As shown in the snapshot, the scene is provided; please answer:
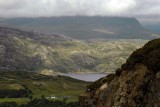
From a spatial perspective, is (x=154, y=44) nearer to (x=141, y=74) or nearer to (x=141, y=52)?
(x=141, y=52)

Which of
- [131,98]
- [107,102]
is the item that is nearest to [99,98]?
[107,102]

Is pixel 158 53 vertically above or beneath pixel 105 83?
above

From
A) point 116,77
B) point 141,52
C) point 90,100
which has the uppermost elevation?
point 141,52

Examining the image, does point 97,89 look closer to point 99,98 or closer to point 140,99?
point 99,98

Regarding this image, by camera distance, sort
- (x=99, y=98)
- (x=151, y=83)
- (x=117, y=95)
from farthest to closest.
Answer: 1. (x=99, y=98)
2. (x=117, y=95)
3. (x=151, y=83)

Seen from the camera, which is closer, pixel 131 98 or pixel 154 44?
pixel 131 98

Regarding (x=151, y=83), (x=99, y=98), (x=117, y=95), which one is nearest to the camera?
(x=151, y=83)
